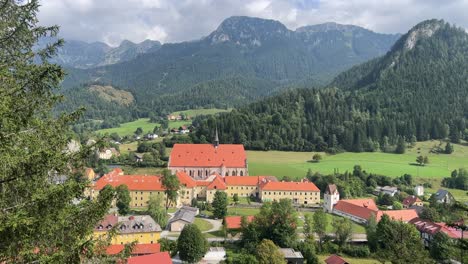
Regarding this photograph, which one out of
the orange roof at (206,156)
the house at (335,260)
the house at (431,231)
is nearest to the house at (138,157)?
the orange roof at (206,156)

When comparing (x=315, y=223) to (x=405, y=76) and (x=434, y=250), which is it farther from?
(x=405, y=76)

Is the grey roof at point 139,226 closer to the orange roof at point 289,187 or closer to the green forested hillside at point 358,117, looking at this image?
the orange roof at point 289,187

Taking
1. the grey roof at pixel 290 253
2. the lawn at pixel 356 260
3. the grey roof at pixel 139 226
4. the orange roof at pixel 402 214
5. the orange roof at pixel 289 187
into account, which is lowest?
the lawn at pixel 356 260

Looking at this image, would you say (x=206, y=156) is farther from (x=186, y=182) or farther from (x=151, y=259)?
(x=151, y=259)

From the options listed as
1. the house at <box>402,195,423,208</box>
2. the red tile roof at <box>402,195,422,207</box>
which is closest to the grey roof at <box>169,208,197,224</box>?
the house at <box>402,195,423,208</box>

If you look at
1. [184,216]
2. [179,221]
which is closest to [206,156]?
[184,216]
